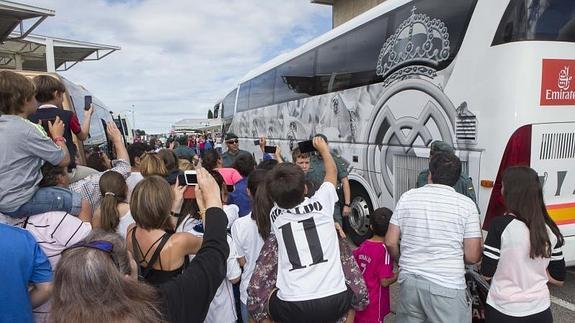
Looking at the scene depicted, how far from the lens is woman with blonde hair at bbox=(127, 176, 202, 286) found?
81.8 inches

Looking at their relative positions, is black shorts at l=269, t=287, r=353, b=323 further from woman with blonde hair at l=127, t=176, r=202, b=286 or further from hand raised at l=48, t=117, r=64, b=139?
hand raised at l=48, t=117, r=64, b=139

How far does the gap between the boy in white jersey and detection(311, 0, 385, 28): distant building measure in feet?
57.3

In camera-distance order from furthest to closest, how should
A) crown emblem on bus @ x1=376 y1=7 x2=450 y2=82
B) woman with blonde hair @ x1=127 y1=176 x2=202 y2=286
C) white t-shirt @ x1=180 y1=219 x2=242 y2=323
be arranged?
crown emblem on bus @ x1=376 y1=7 x2=450 y2=82
white t-shirt @ x1=180 y1=219 x2=242 y2=323
woman with blonde hair @ x1=127 y1=176 x2=202 y2=286

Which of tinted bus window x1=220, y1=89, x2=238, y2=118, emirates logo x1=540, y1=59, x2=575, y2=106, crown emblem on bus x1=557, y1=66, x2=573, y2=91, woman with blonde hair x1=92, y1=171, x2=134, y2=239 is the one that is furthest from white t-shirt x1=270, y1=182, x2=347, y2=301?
tinted bus window x1=220, y1=89, x2=238, y2=118

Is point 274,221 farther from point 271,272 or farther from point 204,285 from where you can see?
point 204,285

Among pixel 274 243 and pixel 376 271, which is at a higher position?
pixel 274 243

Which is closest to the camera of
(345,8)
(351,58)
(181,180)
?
(181,180)

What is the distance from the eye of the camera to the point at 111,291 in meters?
1.21

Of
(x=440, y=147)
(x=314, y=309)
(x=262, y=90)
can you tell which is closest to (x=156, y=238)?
(x=314, y=309)

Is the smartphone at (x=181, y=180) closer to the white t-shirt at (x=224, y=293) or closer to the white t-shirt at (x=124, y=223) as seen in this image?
the white t-shirt at (x=224, y=293)

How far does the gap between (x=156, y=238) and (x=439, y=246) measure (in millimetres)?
1776

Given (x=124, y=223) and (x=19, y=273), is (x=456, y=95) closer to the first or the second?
(x=124, y=223)

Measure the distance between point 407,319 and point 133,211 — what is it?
1975mm

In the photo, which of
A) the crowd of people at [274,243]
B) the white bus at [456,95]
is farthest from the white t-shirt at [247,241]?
the white bus at [456,95]
